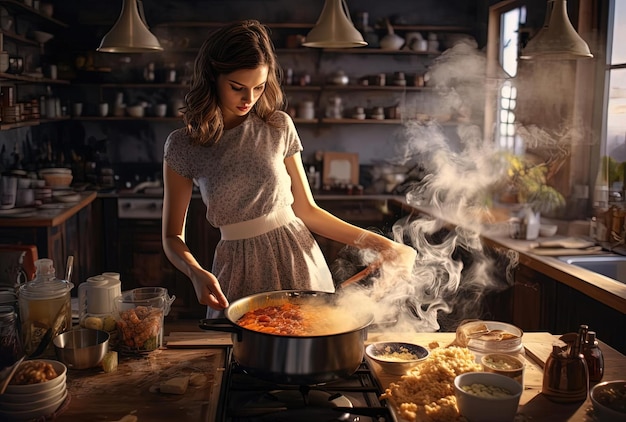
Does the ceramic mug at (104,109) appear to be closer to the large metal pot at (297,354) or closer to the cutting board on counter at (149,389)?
the cutting board on counter at (149,389)

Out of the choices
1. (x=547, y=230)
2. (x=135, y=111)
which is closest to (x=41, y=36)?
(x=135, y=111)

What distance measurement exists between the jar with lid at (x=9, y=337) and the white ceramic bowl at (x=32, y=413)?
19 cm

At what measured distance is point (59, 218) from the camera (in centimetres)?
424

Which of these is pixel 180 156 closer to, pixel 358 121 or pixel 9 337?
pixel 9 337

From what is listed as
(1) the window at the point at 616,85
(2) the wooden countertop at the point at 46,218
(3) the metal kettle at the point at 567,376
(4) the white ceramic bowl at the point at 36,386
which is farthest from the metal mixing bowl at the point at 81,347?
(1) the window at the point at 616,85

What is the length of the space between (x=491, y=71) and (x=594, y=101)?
177 centimetres

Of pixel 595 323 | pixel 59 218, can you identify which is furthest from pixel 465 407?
pixel 59 218

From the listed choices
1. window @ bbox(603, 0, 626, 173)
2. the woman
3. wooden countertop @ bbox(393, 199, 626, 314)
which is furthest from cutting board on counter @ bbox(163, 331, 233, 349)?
window @ bbox(603, 0, 626, 173)

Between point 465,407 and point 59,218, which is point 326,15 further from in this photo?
point 465,407

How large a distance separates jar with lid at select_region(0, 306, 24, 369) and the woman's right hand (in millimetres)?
440

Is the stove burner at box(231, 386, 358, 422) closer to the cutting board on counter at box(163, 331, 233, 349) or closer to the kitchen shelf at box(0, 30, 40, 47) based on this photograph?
the cutting board on counter at box(163, 331, 233, 349)

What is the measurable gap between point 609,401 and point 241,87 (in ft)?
4.28

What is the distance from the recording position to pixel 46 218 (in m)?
4.11

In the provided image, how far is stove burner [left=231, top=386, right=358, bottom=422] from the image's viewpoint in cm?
134
